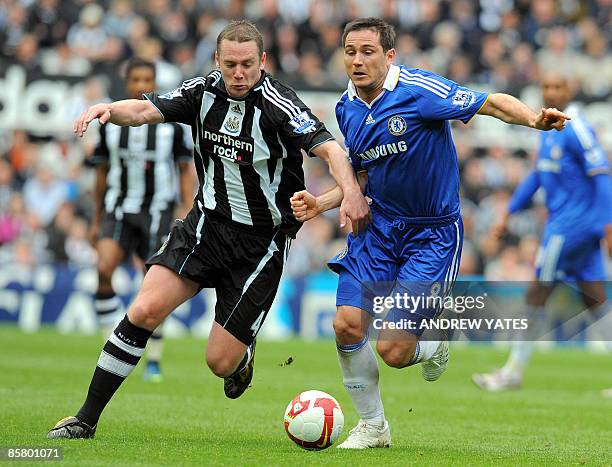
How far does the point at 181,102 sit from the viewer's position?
7.58m

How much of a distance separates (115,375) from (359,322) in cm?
162

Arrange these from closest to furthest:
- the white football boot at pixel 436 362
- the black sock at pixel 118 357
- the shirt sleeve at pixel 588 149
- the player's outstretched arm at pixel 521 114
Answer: the player's outstretched arm at pixel 521 114, the black sock at pixel 118 357, the white football boot at pixel 436 362, the shirt sleeve at pixel 588 149

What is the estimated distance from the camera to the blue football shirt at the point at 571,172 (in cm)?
1190

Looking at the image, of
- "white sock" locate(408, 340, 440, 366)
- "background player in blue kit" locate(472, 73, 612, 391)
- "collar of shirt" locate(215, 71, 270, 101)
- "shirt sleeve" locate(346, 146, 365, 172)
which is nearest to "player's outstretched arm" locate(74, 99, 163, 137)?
"collar of shirt" locate(215, 71, 270, 101)

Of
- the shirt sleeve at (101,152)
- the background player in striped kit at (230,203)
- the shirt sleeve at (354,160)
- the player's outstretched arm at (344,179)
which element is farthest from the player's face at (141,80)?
the player's outstretched arm at (344,179)

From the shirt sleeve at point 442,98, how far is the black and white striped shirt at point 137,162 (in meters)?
4.98

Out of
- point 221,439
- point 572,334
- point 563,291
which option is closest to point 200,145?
point 221,439

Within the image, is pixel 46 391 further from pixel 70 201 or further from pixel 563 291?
pixel 70 201

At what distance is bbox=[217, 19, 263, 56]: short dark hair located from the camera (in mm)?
7276

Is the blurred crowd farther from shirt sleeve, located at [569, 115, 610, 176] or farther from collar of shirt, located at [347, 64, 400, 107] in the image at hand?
collar of shirt, located at [347, 64, 400, 107]

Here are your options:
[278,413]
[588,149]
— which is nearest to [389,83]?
[278,413]

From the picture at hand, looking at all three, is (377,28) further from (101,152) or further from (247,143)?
(101,152)

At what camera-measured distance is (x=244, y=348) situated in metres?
7.96

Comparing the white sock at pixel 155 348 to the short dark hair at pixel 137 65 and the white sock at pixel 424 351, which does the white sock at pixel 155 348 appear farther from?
the white sock at pixel 424 351
